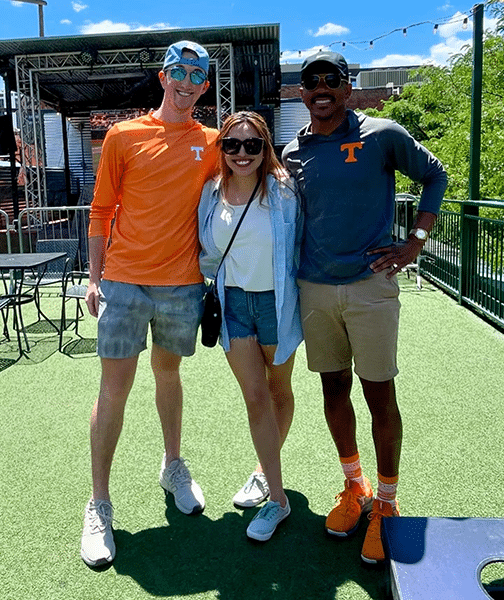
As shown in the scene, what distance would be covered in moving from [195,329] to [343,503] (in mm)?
1026

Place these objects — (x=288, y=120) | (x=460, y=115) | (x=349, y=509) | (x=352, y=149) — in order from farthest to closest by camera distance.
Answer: (x=288, y=120) → (x=460, y=115) → (x=349, y=509) → (x=352, y=149)

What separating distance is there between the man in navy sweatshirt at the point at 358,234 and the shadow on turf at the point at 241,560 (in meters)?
0.13

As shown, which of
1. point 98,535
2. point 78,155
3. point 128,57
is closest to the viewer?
point 98,535

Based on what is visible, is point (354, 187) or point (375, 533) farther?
point (375, 533)

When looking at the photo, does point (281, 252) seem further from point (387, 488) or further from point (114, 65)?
point (114, 65)

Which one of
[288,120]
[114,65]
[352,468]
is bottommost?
[352,468]

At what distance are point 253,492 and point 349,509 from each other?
50 centimetres

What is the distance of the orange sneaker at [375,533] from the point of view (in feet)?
7.85

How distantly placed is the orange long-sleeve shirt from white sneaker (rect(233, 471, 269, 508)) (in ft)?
3.49

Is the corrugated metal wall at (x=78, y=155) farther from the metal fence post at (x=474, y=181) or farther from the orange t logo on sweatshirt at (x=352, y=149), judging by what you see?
the orange t logo on sweatshirt at (x=352, y=149)

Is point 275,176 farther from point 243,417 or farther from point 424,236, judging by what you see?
point 243,417

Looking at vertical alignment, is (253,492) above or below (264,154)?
below

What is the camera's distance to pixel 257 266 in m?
2.46

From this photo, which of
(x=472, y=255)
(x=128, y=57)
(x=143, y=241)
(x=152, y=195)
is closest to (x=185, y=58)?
(x=152, y=195)
